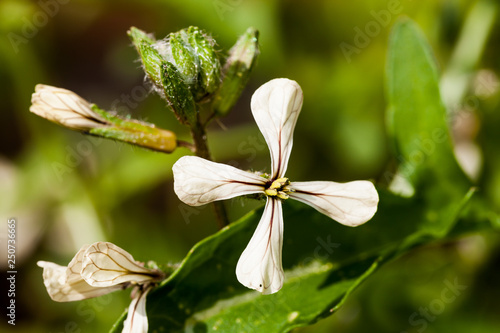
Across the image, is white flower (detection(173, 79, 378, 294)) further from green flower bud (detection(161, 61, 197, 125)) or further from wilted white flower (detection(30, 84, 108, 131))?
wilted white flower (detection(30, 84, 108, 131))

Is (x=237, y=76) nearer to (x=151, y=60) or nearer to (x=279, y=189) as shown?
(x=151, y=60)

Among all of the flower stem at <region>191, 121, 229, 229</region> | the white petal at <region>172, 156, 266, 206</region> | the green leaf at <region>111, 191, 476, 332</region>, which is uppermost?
the flower stem at <region>191, 121, 229, 229</region>

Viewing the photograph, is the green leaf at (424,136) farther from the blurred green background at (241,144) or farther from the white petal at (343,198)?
the blurred green background at (241,144)

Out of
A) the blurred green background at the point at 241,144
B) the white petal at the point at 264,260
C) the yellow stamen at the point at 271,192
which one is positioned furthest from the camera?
the blurred green background at the point at 241,144

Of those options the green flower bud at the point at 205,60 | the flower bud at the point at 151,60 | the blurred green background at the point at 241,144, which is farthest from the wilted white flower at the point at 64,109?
the blurred green background at the point at 241,144

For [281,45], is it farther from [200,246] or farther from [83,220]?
[200,246]

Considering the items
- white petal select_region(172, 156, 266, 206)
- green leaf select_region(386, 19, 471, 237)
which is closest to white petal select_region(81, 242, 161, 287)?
white petal select_region(172, 156, 266, 206)

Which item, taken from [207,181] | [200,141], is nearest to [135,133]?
[200,141]
